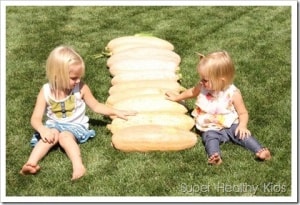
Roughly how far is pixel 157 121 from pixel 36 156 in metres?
1.20

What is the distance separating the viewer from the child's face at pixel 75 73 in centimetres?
496

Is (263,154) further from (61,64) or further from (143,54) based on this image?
(143,54)

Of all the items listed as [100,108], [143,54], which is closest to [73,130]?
[100,108]

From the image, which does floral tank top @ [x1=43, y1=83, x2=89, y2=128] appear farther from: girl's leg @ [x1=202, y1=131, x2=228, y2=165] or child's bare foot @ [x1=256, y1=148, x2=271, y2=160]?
child's bare foot @ [x1=256, y1=148, x2=271, y2=160]

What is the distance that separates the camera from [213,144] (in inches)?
198

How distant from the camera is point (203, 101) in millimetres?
5371

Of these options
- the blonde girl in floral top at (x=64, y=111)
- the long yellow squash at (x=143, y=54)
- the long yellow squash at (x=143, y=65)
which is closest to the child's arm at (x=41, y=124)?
the blonde girl in floral top at (x=64, y=111)

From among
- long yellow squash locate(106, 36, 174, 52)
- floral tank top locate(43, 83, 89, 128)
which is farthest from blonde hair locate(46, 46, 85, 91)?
long yellow squash locate(106, 36, 174, 52)

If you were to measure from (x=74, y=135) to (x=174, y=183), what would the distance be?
1139 millimetres

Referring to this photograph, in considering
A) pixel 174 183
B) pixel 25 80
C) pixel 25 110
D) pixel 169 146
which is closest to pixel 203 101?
pixel 169 146

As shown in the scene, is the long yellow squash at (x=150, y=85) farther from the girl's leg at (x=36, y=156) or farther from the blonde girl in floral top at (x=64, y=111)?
the girl's leg at (x=36, y=156)

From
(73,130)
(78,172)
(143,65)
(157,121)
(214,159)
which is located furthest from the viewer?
(143,65)

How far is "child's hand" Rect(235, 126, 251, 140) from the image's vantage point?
5.12m

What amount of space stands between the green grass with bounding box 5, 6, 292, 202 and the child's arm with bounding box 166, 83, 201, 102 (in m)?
0.42
